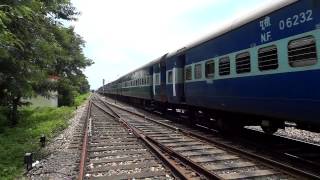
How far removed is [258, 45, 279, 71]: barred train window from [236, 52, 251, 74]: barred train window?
0.72 metres

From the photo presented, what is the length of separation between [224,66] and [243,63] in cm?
149

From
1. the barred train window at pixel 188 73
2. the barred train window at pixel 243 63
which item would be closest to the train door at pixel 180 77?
the barred train window at pixel 188 73

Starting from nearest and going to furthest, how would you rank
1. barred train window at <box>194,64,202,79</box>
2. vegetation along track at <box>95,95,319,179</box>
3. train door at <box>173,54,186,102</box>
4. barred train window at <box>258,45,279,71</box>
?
vegetation along track at <box>95,95,319,179</box>
barred train window at <box>258,45,279,71</box>
barred train window at <box>194,64,202,79</box>
train door at <box>173,54,186,102</box>

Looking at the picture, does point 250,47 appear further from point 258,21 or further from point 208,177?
point 208,177

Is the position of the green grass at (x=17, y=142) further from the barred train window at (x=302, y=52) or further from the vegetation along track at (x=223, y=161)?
the barred train window at (x=302, y=52)

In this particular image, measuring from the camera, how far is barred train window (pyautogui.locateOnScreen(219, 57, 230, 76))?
39.7 ft

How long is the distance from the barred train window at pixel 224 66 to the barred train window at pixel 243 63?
0.71m

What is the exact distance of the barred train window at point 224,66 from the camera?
12108 millimetres

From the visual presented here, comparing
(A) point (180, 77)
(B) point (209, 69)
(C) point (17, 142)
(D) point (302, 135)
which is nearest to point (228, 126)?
(B) point (209, 69)

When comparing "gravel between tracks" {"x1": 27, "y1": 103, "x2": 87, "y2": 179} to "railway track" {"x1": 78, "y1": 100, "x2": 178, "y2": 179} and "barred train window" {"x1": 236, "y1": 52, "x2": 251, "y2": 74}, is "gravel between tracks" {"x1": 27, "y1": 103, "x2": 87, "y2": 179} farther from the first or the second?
"barred train window" {"x1": 236, "y1": 52, "x2": 251, "y2": 74}

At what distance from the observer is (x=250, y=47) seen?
1051 centimetres

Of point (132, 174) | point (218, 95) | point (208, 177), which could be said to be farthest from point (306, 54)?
point (218, 95)

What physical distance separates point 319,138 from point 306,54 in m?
5.32

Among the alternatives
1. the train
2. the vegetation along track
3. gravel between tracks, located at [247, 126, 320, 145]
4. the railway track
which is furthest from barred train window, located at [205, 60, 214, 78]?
the railway track
